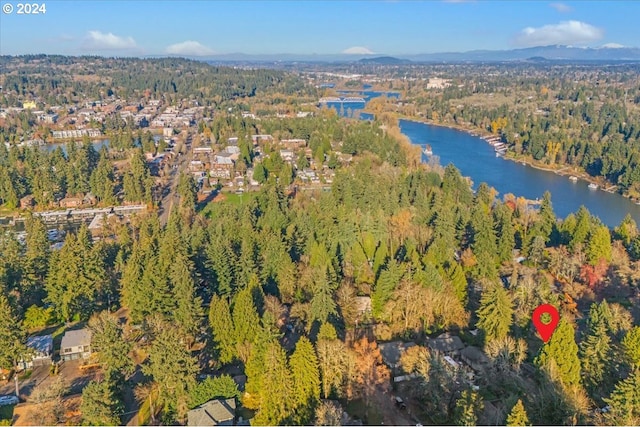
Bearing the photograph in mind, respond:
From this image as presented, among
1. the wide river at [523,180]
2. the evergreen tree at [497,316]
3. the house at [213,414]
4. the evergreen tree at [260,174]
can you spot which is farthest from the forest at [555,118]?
the house at [213,414]

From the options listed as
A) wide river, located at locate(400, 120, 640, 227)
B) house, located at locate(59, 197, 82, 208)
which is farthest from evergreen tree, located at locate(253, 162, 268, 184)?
wide river, located at locate(400, 120, 640, 227)

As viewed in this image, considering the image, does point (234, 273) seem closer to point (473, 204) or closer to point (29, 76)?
point (473, 204)

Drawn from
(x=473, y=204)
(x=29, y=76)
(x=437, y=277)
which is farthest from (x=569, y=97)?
Answer: (x=29, y=76)

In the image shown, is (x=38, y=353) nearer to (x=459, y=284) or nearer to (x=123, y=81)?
(x=459, y=284)

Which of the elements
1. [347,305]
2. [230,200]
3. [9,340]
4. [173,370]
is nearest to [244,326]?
[173,370]

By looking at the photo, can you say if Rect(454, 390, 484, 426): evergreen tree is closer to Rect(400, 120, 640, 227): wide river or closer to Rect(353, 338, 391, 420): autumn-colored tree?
Rect(353, 338, 391, 420): autumn-colored tree

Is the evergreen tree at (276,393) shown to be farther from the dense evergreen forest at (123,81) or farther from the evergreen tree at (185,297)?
the dense evergreen forest at (123,81)
